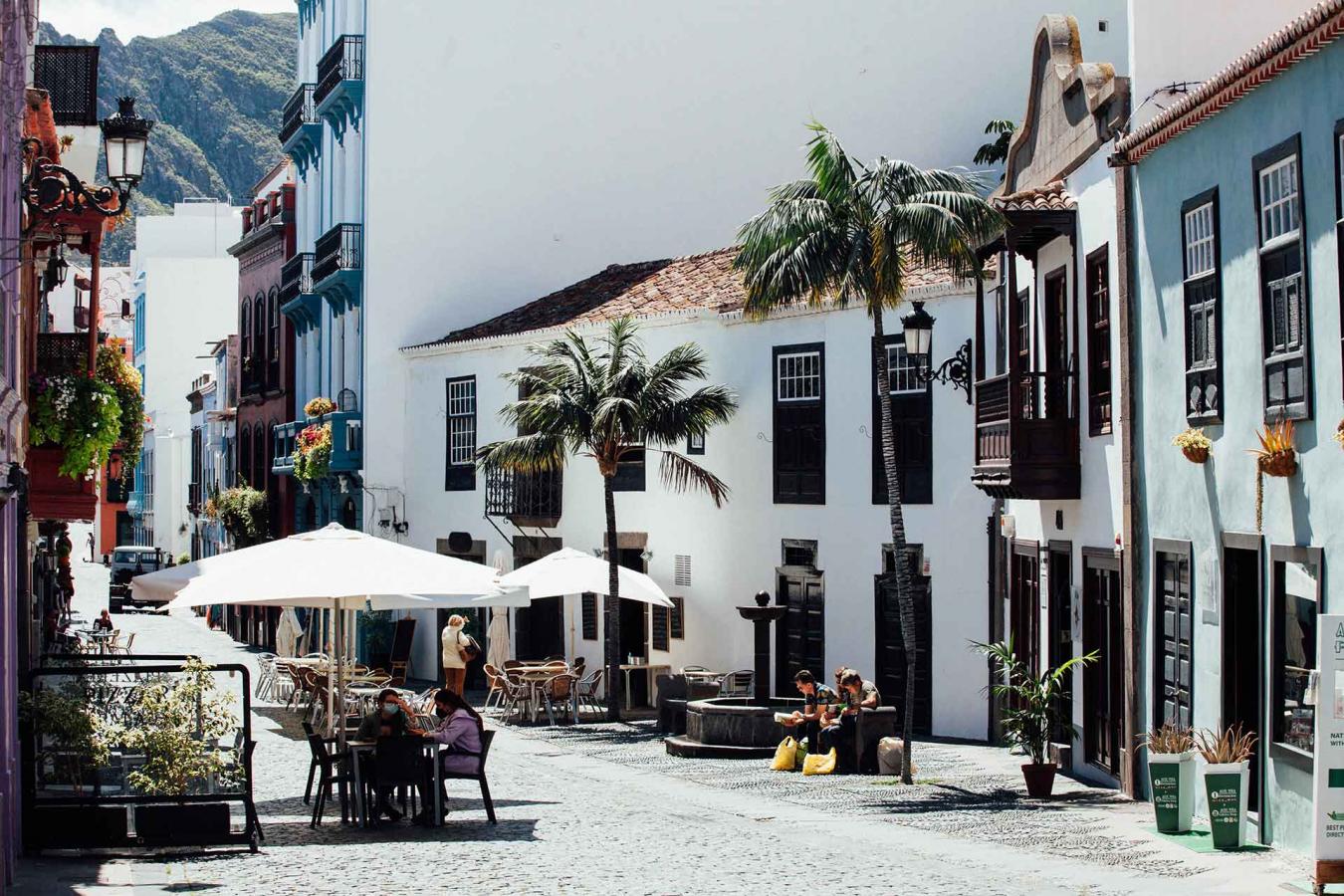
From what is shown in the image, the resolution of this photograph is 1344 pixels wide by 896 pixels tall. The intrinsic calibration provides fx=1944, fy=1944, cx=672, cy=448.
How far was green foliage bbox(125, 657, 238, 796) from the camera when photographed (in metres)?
14.6

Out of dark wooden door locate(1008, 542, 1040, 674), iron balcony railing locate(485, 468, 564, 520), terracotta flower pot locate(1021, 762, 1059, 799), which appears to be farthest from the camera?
iron balcony railing locate(485, 468, 564, 520)

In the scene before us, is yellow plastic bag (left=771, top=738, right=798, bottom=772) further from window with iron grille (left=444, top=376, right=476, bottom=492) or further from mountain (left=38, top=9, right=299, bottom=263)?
mountain (left=38, top=9, right=299, bottom=263)

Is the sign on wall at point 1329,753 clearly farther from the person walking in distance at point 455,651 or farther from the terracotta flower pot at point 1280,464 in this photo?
the person walking in distance at point 455,651

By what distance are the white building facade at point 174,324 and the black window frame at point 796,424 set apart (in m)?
45.4

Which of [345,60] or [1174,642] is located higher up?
[345,60]

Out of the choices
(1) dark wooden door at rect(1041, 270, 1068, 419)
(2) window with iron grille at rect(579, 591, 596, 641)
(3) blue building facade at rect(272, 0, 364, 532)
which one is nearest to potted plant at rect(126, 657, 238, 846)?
(1) dark wooden door at rect(1041, 270, 1068, 419)

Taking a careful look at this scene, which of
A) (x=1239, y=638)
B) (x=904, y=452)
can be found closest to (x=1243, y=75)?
(x=1239, y=638)

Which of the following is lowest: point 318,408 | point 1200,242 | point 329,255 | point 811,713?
point 811,713

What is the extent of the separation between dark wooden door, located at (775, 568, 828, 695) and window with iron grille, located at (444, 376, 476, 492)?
965 cm

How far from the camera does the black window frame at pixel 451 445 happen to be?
36.1m

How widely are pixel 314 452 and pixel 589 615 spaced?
9824 mm

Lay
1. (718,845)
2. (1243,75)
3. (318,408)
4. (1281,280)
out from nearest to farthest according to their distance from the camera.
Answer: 1. (1281,280)
2. (1243,75)
3. (718,845)
4. (318,408)

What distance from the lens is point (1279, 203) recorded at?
1427 cm

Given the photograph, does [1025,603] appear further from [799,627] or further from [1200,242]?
[1200,242]
